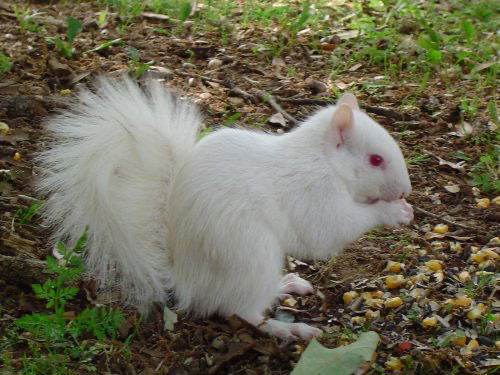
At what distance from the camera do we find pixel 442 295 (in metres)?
2.67

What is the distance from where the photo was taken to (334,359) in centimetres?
212

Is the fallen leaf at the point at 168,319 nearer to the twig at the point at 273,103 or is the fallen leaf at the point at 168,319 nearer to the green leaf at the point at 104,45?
the twig at the point at 273,103

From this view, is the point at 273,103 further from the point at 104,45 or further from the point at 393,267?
the point at 393,267

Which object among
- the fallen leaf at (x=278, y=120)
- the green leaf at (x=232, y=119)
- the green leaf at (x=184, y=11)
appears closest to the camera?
the green leaf at (x=232, y=119)

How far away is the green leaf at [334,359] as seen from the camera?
82.3 inches

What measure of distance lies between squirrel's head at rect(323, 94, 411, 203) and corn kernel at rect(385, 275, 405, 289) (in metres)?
0.32

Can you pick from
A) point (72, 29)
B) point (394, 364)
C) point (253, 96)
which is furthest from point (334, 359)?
point (72, 29)

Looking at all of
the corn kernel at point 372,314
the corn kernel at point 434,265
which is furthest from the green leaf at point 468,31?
the corn kernel at point 372,314

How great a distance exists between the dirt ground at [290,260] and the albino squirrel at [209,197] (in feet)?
0.50

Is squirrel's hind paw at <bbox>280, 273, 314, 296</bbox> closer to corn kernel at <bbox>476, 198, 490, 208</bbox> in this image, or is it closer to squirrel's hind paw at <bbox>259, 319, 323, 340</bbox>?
squirrel's hind paw at <bbox>259, 319, 323, 340</bbox>

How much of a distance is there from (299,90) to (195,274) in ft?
6.45

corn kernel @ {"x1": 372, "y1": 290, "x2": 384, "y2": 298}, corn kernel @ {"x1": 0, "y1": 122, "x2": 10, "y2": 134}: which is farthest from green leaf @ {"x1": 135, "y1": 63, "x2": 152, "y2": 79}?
corn kernel @ {"x1": 372, "y1": 290, "x2": 384, "y2": 298}

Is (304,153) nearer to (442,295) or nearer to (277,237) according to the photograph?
(277,237)

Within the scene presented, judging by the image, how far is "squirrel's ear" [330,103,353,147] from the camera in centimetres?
254
